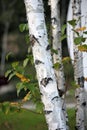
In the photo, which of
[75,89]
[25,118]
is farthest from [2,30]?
[75,89]

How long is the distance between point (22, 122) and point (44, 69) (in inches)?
128

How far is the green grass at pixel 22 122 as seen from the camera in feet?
25.1

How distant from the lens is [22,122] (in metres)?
8.16

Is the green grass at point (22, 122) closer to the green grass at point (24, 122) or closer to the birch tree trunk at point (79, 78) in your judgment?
the green grass at point (24, 122)

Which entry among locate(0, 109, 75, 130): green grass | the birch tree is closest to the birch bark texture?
the birch tree

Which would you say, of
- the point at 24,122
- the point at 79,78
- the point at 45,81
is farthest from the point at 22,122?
the point at 45,81

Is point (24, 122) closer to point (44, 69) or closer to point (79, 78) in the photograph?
point (79, 78)

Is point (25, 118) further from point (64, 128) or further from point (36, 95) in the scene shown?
point (64, 128)

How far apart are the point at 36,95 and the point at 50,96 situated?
36.4 inches

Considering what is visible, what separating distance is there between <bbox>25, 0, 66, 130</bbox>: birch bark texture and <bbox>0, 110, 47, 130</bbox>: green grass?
235cm

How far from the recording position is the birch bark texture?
5039mm

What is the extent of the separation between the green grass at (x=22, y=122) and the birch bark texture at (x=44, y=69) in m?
2.35

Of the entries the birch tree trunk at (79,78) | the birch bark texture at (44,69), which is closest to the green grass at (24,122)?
the birch tree trunk at (79,78)

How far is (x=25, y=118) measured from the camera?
8633 mm
